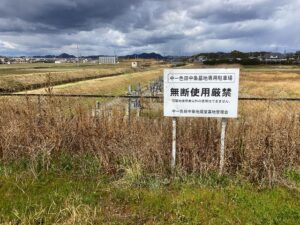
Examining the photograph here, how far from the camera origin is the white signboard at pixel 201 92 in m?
6.57

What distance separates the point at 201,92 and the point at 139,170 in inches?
69.9

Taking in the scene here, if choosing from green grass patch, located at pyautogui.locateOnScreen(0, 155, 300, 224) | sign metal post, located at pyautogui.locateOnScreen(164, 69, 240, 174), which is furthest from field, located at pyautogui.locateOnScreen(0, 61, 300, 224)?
sign metal post, located at pyautogui.locateOnScreen(164, 69, 240, 174)

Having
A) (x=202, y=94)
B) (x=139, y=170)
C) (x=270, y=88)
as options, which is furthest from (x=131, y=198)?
(x=270, y=88)

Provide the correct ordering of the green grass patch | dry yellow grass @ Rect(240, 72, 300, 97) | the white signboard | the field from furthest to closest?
1. dry yellow grass @ Rect(240, 72, 300, 97)
2. the white signboard
3. the field
4. the green grass patch

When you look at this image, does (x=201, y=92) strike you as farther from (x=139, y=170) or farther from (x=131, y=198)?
(x=131, y=198)

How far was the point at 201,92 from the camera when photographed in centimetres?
668

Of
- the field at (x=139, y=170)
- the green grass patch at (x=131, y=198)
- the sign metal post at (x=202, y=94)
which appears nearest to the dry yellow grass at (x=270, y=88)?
the field at (x=139, y=170)

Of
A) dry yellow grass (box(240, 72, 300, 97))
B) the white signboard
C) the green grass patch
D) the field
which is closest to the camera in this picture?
the green grass patch

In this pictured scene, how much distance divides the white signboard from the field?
0.64 meters

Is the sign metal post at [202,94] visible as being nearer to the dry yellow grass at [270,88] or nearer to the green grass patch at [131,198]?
the green grass patch at [131,198]

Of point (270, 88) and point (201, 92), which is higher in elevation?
point (201, 92)

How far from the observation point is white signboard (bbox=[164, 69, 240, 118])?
657 centimetres

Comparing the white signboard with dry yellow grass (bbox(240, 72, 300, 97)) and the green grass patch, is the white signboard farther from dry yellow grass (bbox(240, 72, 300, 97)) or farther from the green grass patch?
dry yellow grass (bbox(240, 72, 300, 97))

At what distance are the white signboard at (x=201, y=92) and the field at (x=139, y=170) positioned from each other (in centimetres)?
64
